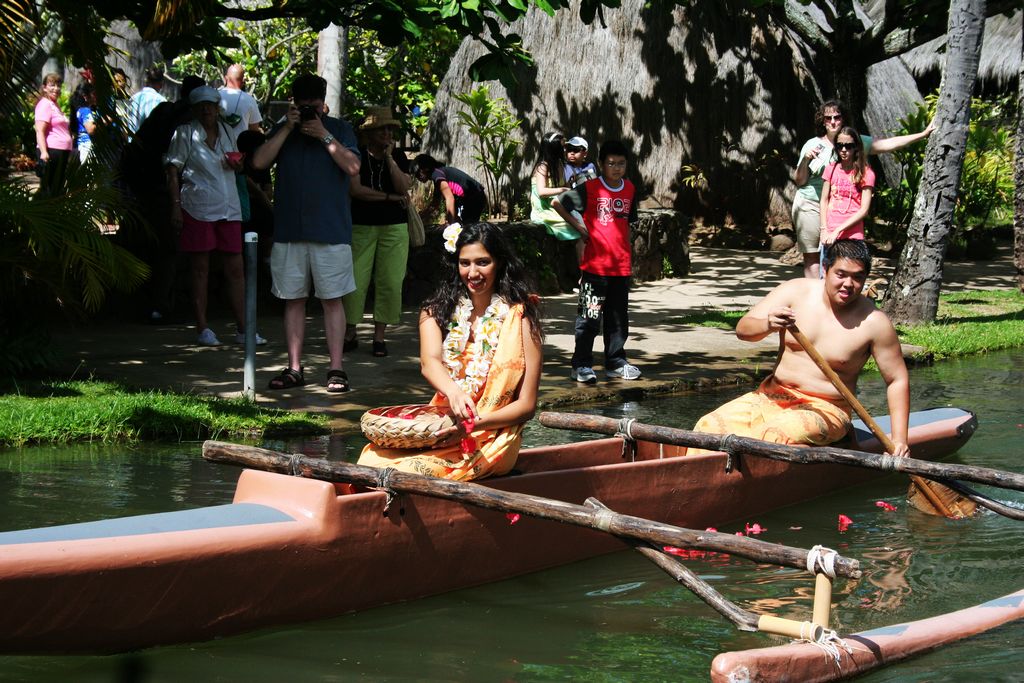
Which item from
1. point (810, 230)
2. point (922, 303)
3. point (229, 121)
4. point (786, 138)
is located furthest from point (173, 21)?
point (786, 138)

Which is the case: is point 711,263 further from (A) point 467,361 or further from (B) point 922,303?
(A) point 467,361

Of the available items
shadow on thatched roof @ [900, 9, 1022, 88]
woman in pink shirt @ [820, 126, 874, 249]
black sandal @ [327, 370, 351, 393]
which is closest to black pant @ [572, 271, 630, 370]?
black sandal @ [327, 370, 351, 393]

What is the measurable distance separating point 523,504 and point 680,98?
41.3ft

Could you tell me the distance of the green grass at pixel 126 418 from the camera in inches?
279

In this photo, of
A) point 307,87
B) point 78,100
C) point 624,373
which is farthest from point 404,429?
point 78,100

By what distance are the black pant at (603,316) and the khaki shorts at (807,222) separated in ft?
7.88

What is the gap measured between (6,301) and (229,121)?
286 cm

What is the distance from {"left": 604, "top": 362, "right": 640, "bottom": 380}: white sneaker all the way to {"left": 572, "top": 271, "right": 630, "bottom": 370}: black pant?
3 cm

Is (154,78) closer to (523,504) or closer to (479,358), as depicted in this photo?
(479,358)

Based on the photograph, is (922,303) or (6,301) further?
(922,303)

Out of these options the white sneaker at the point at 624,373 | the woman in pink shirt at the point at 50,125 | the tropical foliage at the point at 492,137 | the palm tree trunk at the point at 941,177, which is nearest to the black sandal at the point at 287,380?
the white sneaker at the point at 624,373

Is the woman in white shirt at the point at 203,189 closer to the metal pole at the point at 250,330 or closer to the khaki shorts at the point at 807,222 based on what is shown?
the metal pole at the point at 250,330

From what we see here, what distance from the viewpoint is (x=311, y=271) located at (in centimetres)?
848

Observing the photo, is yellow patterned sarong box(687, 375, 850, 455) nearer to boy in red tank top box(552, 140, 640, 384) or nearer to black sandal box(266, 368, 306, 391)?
boy in red tank top box(552, 140, 640, 384)
